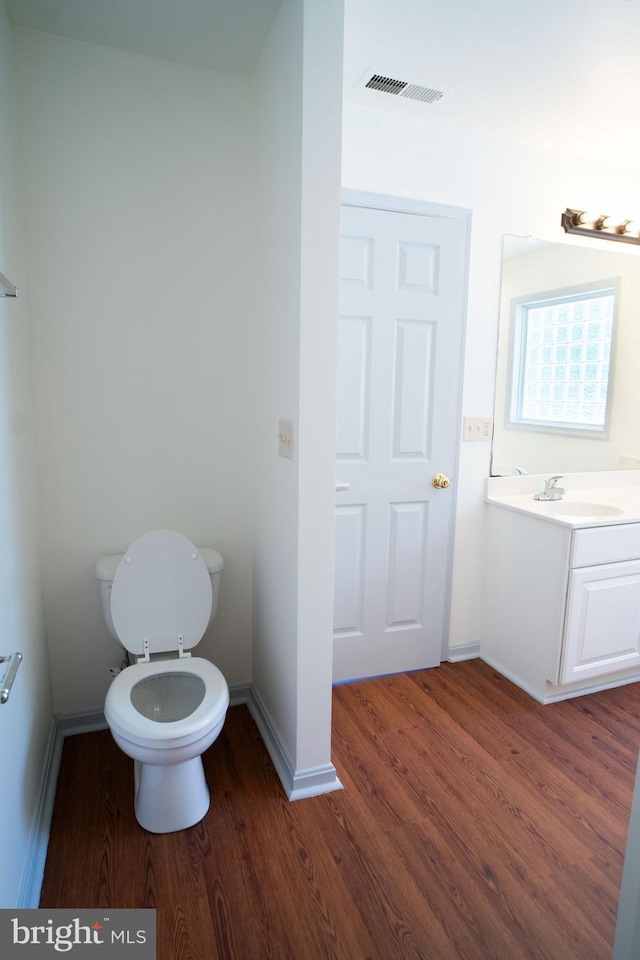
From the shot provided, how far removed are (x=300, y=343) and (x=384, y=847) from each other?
152 cm

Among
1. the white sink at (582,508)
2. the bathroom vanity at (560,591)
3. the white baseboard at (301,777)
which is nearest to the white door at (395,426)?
the bathroom vanity at (560,591)

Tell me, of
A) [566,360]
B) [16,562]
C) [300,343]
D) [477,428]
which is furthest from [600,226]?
[16,562]

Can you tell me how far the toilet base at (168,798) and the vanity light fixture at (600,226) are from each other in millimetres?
2828

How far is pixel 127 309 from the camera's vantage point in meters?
1.97

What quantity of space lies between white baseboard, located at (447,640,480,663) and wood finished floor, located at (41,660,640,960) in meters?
0.50

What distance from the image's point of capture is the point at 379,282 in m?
2.30

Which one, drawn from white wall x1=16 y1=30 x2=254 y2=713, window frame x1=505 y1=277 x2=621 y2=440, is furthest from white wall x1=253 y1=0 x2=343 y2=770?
window frame x1=505 y1=277 x2=621 y2=440

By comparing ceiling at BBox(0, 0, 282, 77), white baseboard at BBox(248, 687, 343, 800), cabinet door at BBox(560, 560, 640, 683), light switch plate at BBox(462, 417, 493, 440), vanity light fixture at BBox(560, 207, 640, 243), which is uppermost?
ceiling at BBox(0, 0, 282, 77)

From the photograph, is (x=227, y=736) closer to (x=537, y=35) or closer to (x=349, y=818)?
(x=349, y=818)

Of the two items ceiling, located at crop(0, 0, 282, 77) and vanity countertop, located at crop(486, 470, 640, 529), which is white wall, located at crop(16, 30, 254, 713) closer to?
ceiling, located at crop(0, 0, 282, 77)

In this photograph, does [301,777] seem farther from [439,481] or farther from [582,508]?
[582,508]

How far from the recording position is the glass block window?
2658 mm

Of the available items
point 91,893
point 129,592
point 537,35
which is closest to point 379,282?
point 537,35

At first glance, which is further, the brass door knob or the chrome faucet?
the chrome faucet
